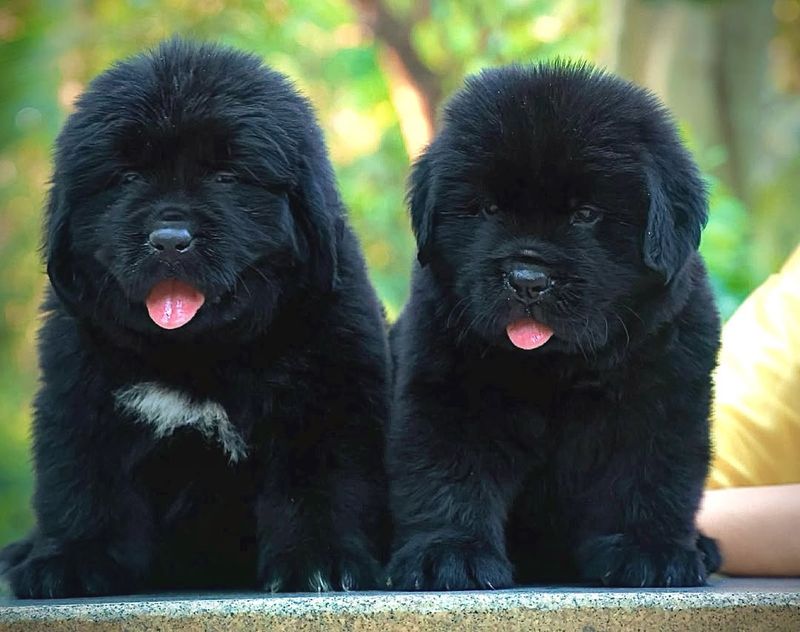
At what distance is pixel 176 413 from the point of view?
346 cm

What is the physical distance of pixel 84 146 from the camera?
3426mm

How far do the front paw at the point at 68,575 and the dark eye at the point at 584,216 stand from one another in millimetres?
1451

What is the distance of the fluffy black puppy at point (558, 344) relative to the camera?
3.29 m

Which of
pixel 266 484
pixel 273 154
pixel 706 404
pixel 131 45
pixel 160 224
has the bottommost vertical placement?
pixel 266 484

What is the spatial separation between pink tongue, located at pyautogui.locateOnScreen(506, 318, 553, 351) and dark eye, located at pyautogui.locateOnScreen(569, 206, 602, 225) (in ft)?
0.90

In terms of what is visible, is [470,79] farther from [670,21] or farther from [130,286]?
[670,21]

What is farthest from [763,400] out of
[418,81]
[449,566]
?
[418,81]

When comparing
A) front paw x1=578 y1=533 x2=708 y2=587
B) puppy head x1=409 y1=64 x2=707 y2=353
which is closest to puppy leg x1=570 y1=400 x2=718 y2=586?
front paw x1=578 y1=533 x2=708 y2=587

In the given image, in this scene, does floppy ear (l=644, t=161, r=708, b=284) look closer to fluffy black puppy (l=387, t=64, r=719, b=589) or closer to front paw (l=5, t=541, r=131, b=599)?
fluffy black puppy (l=387, t=64, r=719, b=589)

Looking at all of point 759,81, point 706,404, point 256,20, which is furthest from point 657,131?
point 256,20

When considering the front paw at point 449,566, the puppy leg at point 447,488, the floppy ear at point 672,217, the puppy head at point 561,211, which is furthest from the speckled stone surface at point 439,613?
the floppy ear at point 672,217

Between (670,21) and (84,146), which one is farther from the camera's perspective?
(670,21)

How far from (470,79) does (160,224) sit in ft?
3.15

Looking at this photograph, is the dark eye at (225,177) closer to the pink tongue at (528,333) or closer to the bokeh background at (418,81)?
the pink tongue at (528,333)
